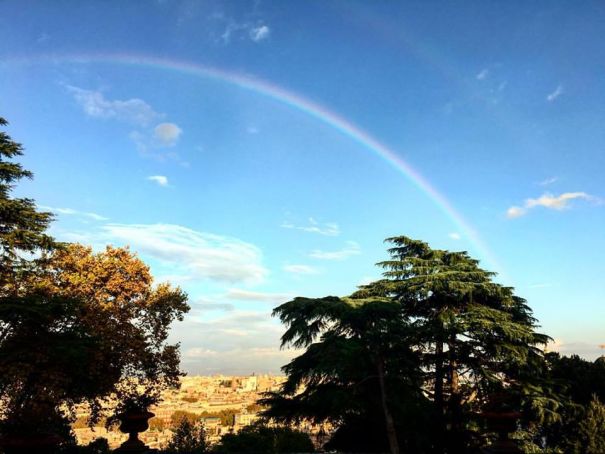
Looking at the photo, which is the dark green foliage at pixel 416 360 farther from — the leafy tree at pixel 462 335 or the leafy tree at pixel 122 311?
the leafy tree at pixel 122 311

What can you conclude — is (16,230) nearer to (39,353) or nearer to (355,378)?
(39,353)

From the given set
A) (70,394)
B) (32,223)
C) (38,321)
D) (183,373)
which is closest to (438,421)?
(183,373)

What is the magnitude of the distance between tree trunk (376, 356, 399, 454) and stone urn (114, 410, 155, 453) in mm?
7486

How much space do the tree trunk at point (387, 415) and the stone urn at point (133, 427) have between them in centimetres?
749

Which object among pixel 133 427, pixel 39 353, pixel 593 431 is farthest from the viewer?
pixel 593 431

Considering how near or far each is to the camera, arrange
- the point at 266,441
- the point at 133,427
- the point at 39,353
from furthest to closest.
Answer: the point at 266,441 → the point at 39,353 → the point at 133,427

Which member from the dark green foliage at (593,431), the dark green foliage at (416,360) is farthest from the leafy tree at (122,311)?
the dark green foliage at (593,431)

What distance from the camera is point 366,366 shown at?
1315 centimetres

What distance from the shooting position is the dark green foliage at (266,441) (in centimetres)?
2073

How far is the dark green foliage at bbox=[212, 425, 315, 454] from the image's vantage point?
2073cm

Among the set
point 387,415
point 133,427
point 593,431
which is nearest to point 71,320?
point 133,427

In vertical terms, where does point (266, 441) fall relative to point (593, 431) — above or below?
below

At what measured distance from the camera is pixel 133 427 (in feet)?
21.5

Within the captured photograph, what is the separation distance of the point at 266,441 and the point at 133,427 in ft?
56.5
